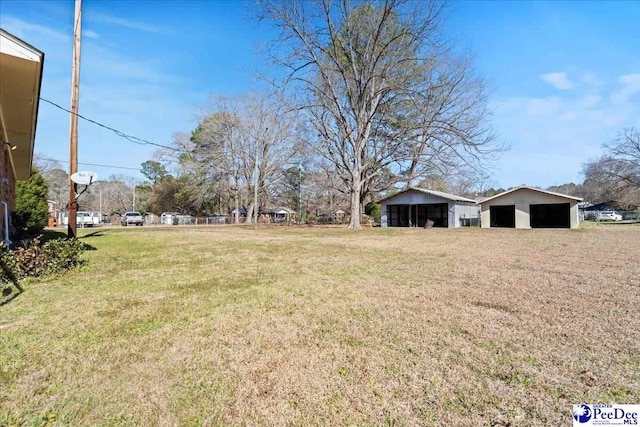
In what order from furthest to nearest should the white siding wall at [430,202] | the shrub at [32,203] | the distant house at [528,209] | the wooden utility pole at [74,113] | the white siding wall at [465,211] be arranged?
the white siding wall at [465,211], the white siding wall at [430,202], the distant house at [528,209], the shrub at [32,203], the wooden utility pole at [74,113]

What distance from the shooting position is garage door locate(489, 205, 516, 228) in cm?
2680

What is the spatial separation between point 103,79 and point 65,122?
106 inches

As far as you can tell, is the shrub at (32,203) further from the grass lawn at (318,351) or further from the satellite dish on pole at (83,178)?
the grass lawn at (318,351)

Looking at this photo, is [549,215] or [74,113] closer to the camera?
[74,113]

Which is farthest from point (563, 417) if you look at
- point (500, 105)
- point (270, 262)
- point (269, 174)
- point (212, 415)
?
point (269, 174)

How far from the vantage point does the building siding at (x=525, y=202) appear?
75.8 feet

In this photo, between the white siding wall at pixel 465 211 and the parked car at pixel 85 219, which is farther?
the parked car at pixel 85 219

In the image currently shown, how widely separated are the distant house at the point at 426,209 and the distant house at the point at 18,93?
24.0 m

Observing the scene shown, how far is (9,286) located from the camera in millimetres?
4910

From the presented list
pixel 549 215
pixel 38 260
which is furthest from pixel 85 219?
pixel 549 215

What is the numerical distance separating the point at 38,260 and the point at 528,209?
28.2 metres

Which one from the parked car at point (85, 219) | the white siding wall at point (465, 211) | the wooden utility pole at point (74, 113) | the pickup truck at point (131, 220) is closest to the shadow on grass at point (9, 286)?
the wooden utility pole at point (74, 113)

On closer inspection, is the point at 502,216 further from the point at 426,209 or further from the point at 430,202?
the point at 430,202

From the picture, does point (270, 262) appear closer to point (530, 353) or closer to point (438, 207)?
point (530, 353)
